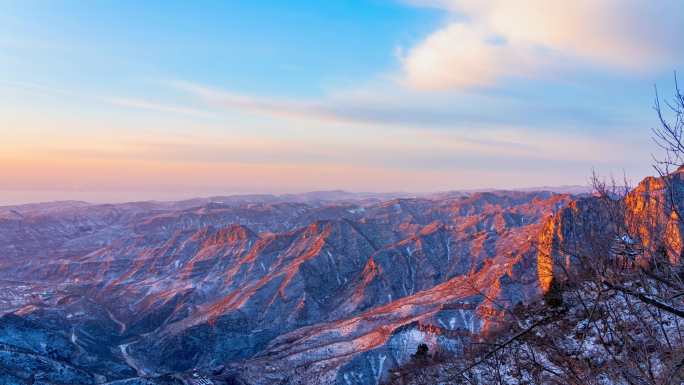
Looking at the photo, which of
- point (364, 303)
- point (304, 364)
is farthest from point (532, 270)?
point (304, 364)

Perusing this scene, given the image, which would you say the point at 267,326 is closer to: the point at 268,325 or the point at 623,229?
the point at 268,325

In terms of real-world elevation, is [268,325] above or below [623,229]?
below

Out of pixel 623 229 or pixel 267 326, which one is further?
pixel 267 326

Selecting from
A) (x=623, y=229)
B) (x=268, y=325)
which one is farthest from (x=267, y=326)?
(x=623, y=229)

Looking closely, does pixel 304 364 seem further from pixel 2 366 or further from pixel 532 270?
pixel 532 270

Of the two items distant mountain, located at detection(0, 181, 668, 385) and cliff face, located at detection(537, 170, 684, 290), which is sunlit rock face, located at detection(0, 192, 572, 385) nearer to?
distant mountain, located at detection(0, 181, 668, 385)

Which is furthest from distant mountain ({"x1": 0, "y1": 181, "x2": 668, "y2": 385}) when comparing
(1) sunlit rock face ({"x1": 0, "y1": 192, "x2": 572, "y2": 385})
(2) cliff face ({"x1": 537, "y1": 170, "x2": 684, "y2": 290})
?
(2) cliff face ({"x1": 537, "y1": 170, "x2": 684, "y2": 290})

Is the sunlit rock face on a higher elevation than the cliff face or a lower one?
lower

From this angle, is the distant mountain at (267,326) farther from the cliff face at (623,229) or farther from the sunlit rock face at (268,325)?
the cliff face at (623,229)

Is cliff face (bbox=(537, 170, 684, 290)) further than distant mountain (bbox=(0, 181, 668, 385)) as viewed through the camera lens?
No

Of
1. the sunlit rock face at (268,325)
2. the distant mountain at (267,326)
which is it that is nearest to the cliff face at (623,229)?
the sunlit rock face at (268,325)

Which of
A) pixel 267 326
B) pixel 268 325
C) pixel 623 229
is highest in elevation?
pixel 623 229
